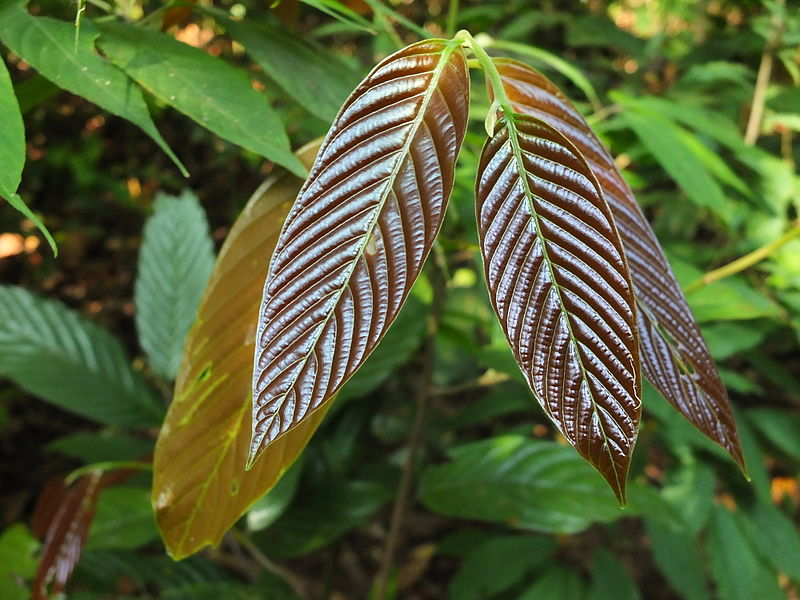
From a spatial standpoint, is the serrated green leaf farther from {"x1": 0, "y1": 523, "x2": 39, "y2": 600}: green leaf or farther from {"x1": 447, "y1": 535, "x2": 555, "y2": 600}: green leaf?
{"x1": 447, "y1": 535, "x2": 555, "y2": 600}: green leaf

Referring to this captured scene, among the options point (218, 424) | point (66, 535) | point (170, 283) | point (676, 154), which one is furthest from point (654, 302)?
point (170, 283)

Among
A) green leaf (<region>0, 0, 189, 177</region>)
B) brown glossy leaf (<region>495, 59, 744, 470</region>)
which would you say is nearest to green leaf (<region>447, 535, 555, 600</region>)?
brown glossy leaf (<region>495, 59, 744, 470</region>)

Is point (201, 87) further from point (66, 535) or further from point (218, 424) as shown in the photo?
point (66, 535)

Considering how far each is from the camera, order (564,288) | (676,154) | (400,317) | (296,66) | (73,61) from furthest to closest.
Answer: (400,317)
(676,154)
(296,66)
(73,61)
(564,288)

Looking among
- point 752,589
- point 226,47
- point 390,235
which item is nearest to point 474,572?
point 752,589

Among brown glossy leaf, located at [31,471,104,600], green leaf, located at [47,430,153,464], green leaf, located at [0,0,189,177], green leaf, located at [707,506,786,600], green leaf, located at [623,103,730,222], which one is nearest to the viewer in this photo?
green leaf, located at [0,0,189,177]

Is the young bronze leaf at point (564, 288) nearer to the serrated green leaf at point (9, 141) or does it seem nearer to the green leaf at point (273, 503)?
the serrated green leaf at point (9, 141)
